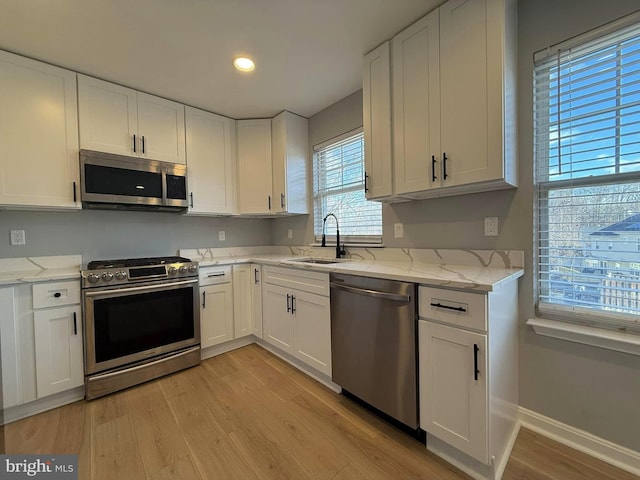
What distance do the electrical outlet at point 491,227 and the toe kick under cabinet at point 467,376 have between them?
0.36 m

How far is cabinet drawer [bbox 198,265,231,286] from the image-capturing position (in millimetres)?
2619

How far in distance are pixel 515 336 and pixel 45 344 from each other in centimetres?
308

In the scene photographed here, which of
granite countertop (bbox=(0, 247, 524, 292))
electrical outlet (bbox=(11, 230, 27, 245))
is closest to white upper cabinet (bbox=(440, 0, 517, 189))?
granite countertop (bbox=(0, 247, 524, 292))

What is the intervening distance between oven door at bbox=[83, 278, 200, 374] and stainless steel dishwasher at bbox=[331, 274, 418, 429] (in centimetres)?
139

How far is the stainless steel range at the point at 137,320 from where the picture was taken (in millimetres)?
2027

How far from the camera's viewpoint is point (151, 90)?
8.05 feet

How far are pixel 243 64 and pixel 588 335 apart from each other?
9.20 feet

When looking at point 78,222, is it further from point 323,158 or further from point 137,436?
point 323,158

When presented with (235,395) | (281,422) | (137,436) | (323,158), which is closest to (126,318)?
(137,436)

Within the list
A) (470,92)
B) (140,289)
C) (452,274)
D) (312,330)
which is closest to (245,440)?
→ (312,330)

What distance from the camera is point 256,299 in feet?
9.37

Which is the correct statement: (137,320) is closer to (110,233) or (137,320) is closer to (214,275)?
(214,275)

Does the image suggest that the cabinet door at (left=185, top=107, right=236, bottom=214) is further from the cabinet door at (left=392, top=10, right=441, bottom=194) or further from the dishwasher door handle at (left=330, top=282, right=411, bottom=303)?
the cabinet door at (left=392, top=10, right=441, bottom=194)

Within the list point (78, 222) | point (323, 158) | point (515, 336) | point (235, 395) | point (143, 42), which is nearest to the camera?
point (515, 336)
